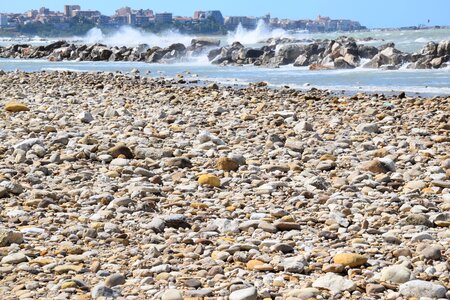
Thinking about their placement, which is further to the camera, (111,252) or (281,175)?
(281,175)

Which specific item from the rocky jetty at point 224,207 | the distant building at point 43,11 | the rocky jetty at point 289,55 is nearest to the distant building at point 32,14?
the distant building at point 43,11

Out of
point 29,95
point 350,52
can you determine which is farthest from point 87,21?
point 29,95

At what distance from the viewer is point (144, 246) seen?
165 inches

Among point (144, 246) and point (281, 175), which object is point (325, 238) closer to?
point (144, 246)

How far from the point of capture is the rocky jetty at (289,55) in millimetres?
24375

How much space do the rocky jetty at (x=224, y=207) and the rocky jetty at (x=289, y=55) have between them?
14812 millimetres

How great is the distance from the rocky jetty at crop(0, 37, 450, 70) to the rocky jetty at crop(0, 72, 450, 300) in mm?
14812

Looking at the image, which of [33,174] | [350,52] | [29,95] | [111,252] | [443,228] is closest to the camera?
[111,252]

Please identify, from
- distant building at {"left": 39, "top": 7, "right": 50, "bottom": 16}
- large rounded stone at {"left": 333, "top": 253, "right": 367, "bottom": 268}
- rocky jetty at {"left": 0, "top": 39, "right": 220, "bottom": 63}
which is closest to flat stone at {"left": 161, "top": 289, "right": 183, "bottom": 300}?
large rounded stone at {"left": 333, "top": 253, "right": 367, "bottom": 268}

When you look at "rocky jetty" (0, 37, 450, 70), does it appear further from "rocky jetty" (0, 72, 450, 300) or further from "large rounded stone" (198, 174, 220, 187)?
Result: "large rounded stone" (198, 174, 220, 187)

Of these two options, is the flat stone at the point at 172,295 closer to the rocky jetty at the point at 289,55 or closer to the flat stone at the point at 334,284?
the flat stone at the point at 334,284

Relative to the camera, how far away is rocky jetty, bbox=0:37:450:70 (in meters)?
24.4

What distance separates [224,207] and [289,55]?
24.4m

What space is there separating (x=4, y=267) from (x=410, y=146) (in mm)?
5076
